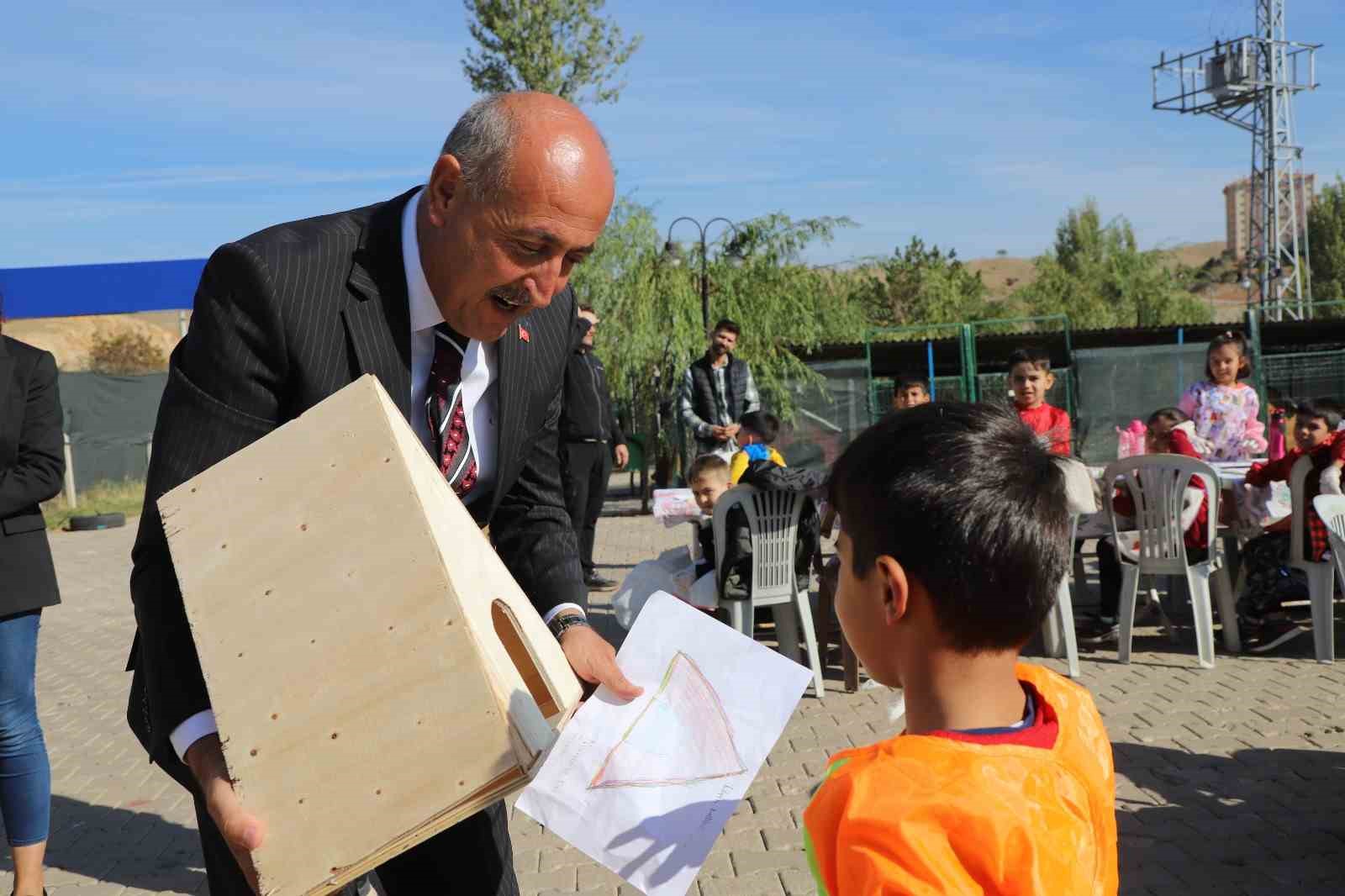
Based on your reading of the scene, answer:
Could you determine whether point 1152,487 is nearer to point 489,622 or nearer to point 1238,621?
point 1238,621

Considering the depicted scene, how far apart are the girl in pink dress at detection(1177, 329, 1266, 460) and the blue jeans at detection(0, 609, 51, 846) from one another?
729 cm

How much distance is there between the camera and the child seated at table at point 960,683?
1.51m

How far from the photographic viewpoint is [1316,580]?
23.5 feet

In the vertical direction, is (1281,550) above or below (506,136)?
below

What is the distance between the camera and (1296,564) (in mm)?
7301

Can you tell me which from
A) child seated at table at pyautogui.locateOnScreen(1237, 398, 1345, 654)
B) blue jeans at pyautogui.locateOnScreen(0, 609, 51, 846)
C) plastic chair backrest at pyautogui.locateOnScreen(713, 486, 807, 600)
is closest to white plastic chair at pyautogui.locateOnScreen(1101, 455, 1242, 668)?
child seated at table at pyautogui.locateOnScreen(1237, 398, 1345, 654)

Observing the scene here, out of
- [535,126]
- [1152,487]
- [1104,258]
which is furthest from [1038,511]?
[1104,258]

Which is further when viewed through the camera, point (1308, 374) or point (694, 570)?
point (1308, 374)

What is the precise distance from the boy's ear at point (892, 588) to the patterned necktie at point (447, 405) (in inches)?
33.3

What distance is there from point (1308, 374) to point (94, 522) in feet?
60.2

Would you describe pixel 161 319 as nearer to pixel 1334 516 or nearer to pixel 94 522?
pixel 94 522

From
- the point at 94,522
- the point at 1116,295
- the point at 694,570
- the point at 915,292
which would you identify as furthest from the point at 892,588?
the point at 1116,295

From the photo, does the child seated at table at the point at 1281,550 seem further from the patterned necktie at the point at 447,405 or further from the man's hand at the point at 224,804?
the man's hand at the point at 224,804

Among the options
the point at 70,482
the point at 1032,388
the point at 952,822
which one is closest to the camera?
the point at 952,822
